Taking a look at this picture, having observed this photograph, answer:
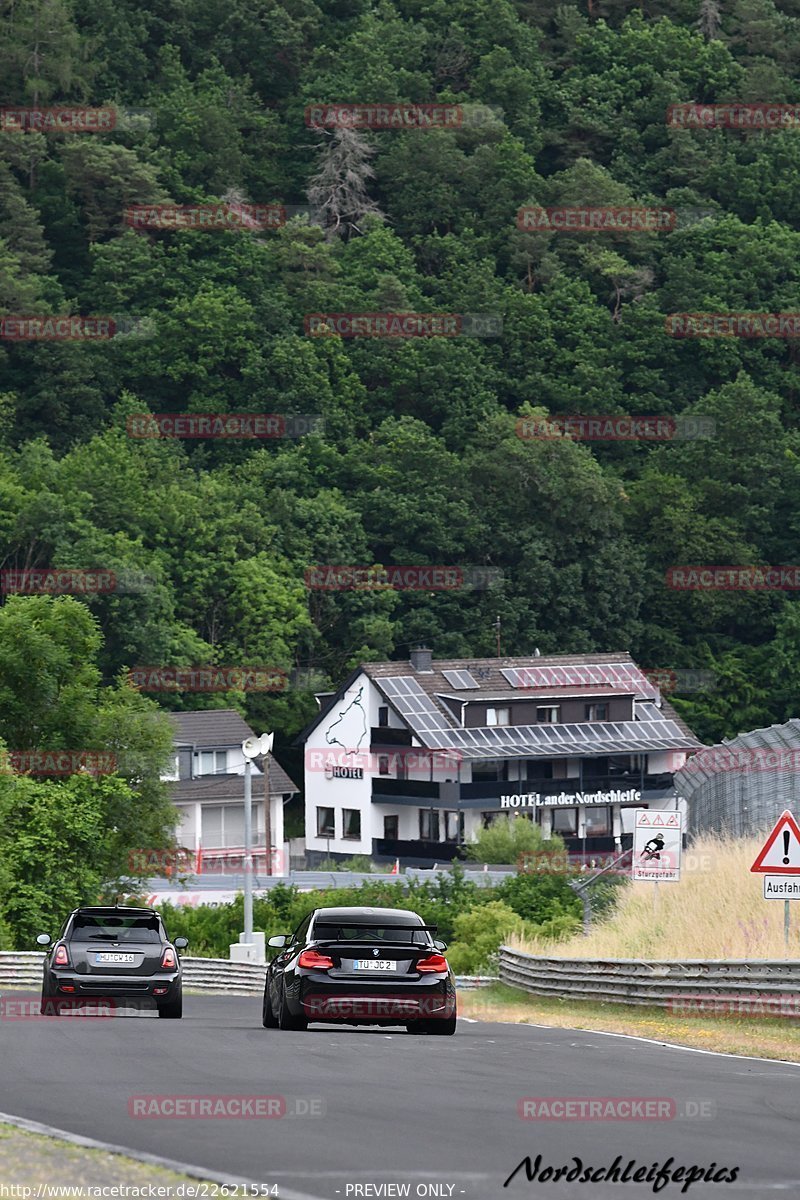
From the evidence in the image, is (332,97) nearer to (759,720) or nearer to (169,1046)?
(759,720)

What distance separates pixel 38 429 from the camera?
4481 inches

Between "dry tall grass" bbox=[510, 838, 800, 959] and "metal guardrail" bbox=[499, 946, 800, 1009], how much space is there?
819mm

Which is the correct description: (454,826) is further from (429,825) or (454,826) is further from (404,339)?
(404,339)

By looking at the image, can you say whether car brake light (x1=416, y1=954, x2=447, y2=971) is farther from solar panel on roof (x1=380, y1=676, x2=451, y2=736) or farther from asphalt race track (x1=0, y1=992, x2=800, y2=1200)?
solar panel on roof (x1=380, y1=676, x2=451, y2=736)

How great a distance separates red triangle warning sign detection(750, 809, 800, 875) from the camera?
2134cm

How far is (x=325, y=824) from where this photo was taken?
91938 millimetres

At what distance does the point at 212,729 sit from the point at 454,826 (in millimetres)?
11600

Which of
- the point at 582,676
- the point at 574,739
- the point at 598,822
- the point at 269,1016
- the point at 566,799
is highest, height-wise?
the point at 582,676

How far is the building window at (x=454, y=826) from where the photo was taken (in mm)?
85938

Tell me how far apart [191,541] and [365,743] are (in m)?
14.6

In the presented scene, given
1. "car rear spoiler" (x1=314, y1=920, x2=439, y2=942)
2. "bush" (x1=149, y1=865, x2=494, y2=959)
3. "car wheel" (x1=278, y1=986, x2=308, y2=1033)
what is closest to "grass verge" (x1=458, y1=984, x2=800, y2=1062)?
"car rear spoiler" (x1=314, y1=920, x2=439, y2=942)

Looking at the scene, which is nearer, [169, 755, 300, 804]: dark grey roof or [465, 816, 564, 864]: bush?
[465, 816, 564, 864]: bush

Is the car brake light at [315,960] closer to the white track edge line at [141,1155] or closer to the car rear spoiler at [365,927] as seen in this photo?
the car rear spoiler at [365,927]

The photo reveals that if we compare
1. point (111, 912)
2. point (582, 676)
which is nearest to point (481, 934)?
point (111, 912)
